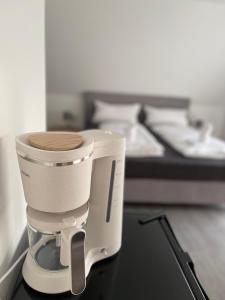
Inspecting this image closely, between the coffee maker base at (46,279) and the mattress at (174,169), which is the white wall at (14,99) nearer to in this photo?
the coffee maker base at (46,279)

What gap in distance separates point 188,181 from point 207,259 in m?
0.73

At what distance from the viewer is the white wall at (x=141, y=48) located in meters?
2.78

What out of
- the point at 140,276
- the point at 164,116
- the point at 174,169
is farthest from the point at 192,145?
the point at 140,276

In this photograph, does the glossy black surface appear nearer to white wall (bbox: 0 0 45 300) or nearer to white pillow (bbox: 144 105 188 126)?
white wall (bbox: 0 0 45 300)

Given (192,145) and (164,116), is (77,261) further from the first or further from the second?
(164,116)

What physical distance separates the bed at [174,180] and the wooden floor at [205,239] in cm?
13

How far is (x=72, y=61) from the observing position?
3.57 meters

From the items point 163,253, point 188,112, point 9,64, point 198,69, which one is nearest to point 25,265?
point 163,253

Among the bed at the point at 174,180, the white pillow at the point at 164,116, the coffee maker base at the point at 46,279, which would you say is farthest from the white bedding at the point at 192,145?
the coffee maker base at the point at 46,279

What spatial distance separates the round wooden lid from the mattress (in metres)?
1.76

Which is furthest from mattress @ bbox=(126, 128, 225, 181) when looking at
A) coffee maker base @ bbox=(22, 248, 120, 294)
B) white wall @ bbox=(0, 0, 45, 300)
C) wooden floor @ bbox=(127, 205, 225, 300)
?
coffee maker base @ bbox=(22, 248, 120, 294)

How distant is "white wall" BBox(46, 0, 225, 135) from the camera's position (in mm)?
2781

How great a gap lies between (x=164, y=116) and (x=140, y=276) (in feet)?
10.8

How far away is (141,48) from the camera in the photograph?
3.31m
